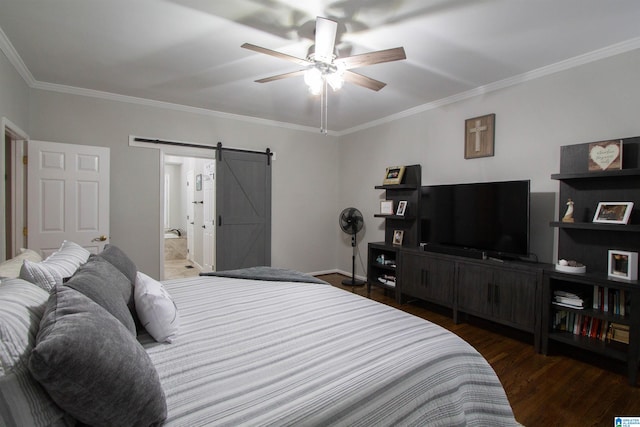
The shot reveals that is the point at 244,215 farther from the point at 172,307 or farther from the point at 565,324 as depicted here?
the point at 565,324

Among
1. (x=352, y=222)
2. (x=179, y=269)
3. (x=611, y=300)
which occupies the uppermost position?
(x=352, y=222)

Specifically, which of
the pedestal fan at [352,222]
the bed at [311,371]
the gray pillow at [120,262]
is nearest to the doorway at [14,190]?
the gray pillow at [120,262]

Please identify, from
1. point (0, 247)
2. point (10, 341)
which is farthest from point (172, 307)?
point (0, 247)

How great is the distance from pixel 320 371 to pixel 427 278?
105 inches

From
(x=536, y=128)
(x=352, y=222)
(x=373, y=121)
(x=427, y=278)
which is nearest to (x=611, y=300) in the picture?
(x=427, y=278)

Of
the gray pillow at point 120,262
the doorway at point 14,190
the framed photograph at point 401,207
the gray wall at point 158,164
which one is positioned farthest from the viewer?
the framed photograph at point 401,207

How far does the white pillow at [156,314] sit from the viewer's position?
139cm

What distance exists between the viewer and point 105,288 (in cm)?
126

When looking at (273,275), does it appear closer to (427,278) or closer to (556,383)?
(427,278)

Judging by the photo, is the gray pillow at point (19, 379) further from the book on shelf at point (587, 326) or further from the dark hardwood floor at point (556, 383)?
the book on shelf at point (587, 326)

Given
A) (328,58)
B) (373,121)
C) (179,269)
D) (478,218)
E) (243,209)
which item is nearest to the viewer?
(328,58)

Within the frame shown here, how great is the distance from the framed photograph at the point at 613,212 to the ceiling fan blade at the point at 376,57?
201 cm

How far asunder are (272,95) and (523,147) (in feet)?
9.24

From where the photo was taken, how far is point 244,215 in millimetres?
4605
